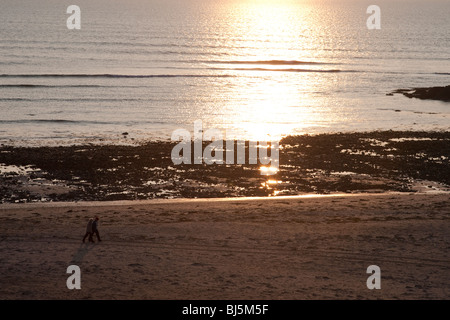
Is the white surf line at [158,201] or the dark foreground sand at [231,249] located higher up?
the white surf line at [158,201]

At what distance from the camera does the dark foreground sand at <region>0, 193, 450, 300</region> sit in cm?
1716

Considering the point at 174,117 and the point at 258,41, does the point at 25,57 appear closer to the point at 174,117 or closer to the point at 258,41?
the point at 174,117

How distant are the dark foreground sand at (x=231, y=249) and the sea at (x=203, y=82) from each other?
14240 millimetres

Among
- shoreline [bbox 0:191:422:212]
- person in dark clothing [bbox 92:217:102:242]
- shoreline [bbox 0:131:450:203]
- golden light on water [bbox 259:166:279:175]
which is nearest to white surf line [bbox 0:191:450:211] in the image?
shoreline [bbox 0:191:422:212]

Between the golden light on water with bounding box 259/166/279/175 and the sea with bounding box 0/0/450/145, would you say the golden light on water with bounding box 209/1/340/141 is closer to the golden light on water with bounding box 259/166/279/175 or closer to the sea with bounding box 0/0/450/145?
the sea with bounding box 0/0/450/145

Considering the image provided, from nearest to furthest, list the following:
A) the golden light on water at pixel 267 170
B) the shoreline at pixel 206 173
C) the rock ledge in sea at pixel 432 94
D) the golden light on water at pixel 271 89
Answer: the shoreline at pixel 206 173 < the golden light on water at pixel 267 170 < the golden light on water at pixel 271 89 < the rock ledge in sea at pixel 432 94

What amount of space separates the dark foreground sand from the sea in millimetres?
14240

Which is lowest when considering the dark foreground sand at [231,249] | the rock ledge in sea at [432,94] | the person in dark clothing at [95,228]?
the dark foreground sand at [231,249]

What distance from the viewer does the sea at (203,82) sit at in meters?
43.9

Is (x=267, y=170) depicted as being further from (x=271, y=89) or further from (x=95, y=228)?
(x=271, y=89)

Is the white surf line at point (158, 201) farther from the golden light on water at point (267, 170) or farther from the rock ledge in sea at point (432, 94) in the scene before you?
the rock ledge in sea at point (432, 94)

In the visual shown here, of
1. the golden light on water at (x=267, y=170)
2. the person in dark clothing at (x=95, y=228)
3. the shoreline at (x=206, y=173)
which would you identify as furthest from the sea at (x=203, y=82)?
the person in dark clothing at (x=95, y=228)
